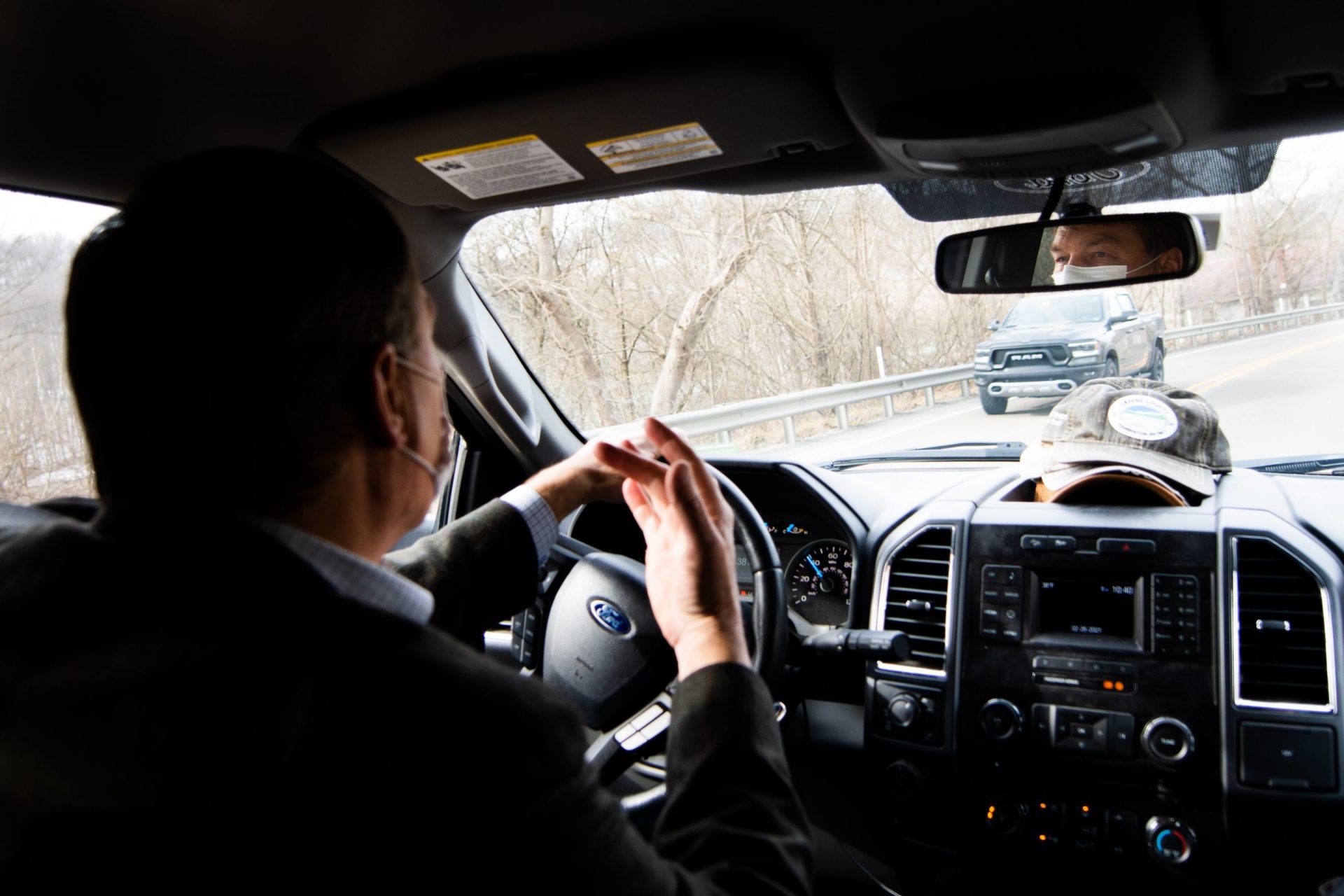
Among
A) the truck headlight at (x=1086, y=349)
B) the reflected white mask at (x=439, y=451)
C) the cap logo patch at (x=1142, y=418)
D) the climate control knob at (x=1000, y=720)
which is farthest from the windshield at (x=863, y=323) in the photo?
the reflected white mask at (x=439, y=451)

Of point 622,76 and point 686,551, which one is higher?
point 622,76

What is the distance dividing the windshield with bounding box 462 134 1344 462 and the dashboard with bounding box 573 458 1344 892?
20.7 inches

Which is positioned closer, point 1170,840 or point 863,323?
point 1170,840

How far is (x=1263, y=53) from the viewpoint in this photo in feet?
7.30

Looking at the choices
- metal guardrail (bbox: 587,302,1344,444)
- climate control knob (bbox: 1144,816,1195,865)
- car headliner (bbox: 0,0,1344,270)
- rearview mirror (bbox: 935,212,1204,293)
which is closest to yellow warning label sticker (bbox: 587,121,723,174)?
car headliner (bbox: 0,0,1344,270)

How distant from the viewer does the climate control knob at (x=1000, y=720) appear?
294cm

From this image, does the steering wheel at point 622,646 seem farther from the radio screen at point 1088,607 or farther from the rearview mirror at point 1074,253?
the rearview mirror at point 1074,253

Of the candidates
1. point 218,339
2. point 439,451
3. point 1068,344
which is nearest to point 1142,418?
point 1068,344

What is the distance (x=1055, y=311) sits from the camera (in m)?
3.48

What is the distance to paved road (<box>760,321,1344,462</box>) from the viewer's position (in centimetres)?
327

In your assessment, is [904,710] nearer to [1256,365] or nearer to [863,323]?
[863,323]

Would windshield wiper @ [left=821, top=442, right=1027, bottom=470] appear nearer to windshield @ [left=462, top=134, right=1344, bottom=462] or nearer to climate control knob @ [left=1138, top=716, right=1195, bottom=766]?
windshield @ [left=462, top=134, right=1344, bottom=462]

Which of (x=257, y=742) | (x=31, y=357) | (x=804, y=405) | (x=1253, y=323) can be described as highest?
(x=1253, y=323)

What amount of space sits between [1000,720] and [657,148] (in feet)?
6.50
